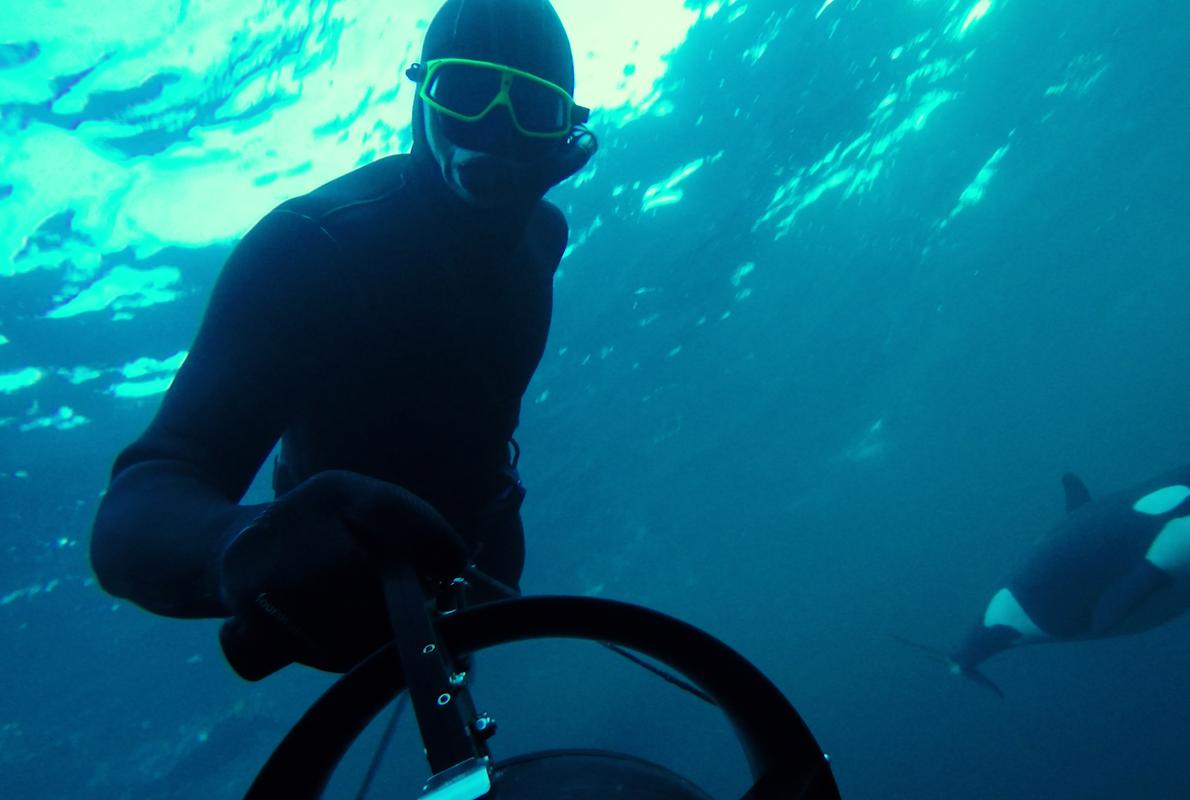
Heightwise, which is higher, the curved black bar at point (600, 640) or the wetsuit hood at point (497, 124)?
the wetsuit hood at point (497, 124)

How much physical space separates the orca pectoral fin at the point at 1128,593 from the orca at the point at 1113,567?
0.04 ft

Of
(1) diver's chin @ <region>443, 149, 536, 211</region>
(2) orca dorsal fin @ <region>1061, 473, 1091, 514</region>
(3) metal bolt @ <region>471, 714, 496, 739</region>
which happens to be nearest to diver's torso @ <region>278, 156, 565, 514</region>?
(1) diver's chin @ <region>443, 149, 536, 211</region>

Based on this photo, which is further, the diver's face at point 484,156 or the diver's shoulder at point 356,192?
the diver's face at point 484,156

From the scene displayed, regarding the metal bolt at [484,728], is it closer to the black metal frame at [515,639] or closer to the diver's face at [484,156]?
the black metal frame at [515,639]

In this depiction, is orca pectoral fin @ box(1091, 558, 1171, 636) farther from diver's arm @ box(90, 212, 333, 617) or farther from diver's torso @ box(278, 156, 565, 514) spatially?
diver's arm @ box(90, 212, 333, 617)

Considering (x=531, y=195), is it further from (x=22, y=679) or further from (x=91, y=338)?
(x=22, y=679)

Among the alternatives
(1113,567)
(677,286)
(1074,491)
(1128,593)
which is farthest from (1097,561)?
(677,286)

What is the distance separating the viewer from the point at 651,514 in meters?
32.1

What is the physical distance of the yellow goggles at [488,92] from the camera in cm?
283

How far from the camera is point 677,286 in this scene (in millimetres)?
17531

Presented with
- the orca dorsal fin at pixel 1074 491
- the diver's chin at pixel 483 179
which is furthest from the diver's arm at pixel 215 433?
the orca dorsal fin at pixel 1074 491

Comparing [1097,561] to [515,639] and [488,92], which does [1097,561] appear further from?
[515,639]

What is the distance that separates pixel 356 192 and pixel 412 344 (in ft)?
2.43

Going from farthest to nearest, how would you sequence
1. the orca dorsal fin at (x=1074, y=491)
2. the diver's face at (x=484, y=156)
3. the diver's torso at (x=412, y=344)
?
the orca dorsal fin at (x=1074, y=491) → the diver's face at (x=484, y=156) → the diver's torso at (x=412, y=344)
